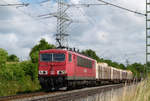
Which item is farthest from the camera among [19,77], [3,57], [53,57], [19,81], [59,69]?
[3,57]

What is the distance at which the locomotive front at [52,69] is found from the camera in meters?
21.2

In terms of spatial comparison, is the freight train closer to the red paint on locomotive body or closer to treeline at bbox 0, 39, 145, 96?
the red paint on locomotive body

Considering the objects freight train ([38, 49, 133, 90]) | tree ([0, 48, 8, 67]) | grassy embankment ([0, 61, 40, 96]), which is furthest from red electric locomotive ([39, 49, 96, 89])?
tree ([0, 48, 8, 67])

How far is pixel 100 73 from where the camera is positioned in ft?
117

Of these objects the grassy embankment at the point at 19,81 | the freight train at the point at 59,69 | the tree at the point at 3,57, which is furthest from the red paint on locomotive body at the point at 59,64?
the tree at the point at 3,57

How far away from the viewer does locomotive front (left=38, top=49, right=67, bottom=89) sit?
2117 centimetres

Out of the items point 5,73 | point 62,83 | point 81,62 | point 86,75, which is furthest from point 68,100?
point 5,73

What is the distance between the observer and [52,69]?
21594mm

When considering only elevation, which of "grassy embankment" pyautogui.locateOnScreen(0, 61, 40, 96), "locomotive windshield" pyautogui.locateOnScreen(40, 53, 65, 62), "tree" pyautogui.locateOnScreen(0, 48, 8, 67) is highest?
"tree" pyautogui.locateOnScreen(0, 48, 8, 67)

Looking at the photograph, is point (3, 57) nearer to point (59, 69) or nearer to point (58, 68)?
point (58, 68)

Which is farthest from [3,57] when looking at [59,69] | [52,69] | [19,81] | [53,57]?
[59,69]

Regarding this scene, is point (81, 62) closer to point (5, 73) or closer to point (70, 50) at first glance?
point (70, 50)

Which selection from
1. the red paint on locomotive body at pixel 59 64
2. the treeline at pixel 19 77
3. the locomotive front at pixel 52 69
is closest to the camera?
the locomotive front at pixel 52 69

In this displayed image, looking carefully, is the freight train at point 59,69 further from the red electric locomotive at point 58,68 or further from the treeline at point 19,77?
the treeline at point 19,77
